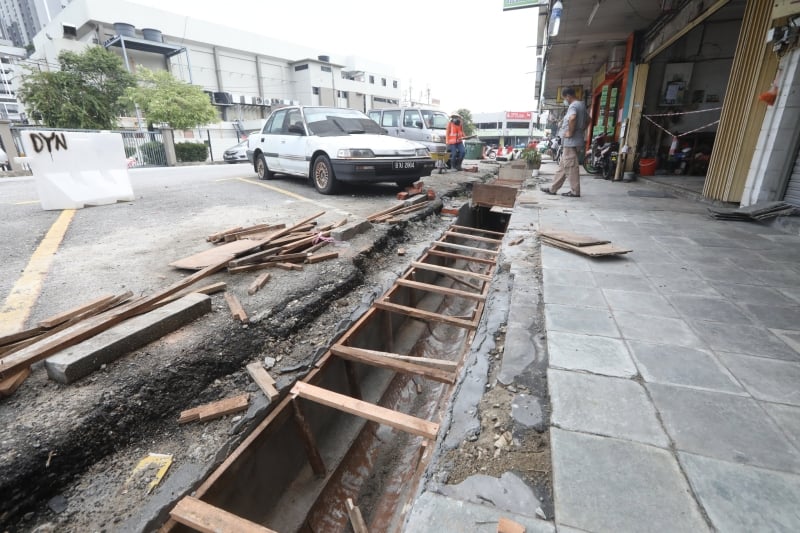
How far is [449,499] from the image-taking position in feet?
4.21

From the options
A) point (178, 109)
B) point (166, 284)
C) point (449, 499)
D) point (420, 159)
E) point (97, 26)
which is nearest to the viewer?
point (449, 499)

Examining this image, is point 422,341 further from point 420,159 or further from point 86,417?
point 420,159

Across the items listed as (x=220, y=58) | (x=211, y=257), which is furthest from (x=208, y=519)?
(x=220, y=58)

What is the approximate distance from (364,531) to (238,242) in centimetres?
311

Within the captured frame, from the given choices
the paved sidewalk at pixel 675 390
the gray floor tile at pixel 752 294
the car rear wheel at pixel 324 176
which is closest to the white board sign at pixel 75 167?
the car rear wheel at pixel 324 176

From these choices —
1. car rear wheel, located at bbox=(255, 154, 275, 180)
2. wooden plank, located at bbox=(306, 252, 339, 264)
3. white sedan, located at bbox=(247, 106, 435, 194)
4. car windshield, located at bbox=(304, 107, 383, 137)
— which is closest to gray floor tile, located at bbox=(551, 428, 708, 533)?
wooden plank, located at bbox=(306, 252, 339, 264)

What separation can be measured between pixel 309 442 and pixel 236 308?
1144mm

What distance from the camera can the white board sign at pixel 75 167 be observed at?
17.5ft

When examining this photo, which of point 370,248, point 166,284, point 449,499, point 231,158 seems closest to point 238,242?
point 166,284

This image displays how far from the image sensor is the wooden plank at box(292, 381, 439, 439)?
1.83m

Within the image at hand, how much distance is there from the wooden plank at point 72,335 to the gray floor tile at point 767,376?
3.59 m

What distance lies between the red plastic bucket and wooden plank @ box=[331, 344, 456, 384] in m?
9.58

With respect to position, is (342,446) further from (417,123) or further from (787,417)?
(417,123)

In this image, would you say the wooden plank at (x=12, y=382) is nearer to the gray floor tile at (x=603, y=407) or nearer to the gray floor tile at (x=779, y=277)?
the gray floor tile at (x=603, y=407)
